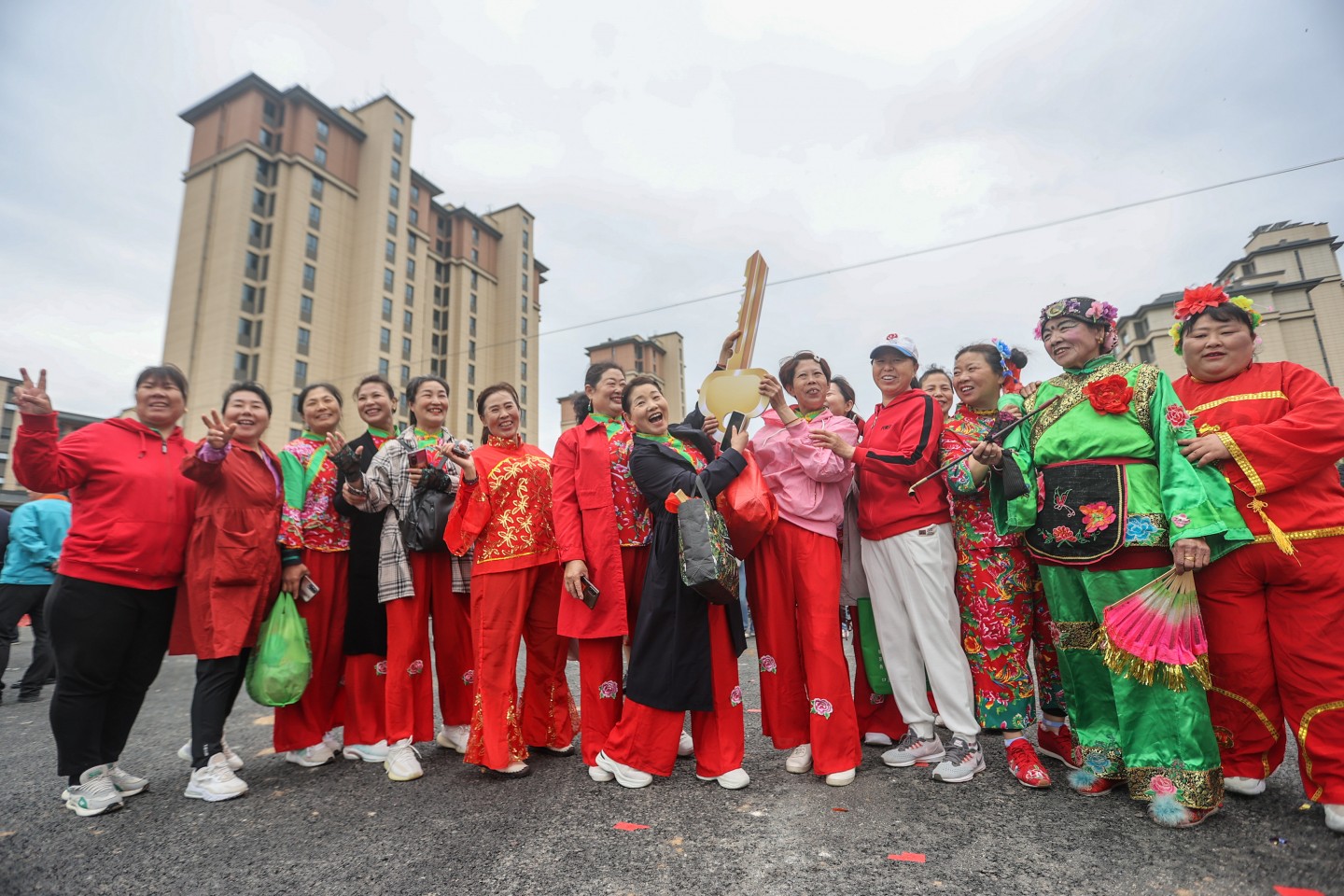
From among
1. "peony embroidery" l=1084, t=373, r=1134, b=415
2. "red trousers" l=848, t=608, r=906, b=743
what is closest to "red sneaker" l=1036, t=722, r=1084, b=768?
"red trousers" l=848, t=608, r=906, b=743

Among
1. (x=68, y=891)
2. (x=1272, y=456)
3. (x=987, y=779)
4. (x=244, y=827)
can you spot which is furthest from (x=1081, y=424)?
(x=68, y=891)

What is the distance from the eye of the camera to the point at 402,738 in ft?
10.9

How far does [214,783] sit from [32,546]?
416cm

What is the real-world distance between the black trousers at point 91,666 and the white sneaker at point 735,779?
2.62 meters

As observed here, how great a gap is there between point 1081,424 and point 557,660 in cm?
273

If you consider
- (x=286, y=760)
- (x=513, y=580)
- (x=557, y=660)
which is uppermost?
(x=513, y=580)

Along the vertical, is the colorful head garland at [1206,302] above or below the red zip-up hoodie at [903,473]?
above

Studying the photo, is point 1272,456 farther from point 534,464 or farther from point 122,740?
point 122,740

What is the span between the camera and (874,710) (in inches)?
138

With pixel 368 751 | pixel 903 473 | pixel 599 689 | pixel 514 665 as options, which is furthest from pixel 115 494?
pixel 903 473

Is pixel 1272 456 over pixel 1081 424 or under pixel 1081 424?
under

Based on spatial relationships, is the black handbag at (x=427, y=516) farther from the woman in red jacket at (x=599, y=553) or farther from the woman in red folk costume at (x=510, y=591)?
the woman in red jacket at (x=599, y=553)

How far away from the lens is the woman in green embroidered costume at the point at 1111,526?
2.41 meters

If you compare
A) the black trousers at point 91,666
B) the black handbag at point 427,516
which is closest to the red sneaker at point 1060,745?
the black handbag at point 427,516
